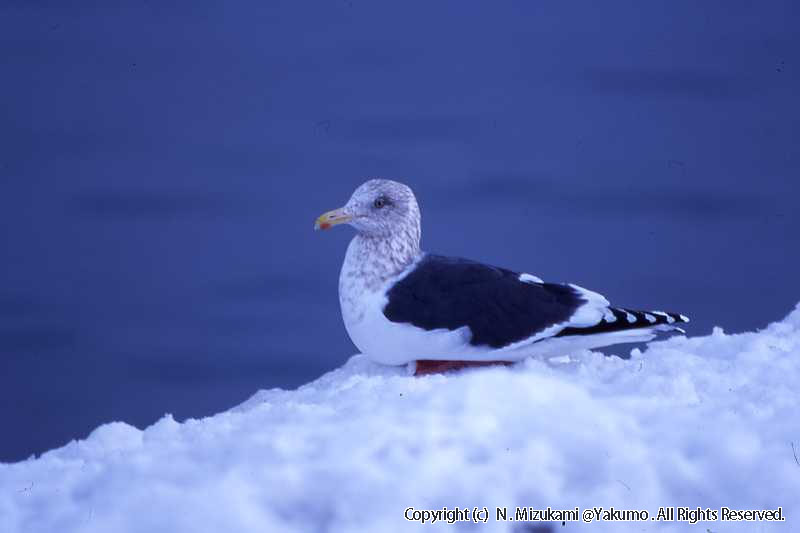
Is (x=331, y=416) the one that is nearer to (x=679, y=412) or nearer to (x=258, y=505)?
(x=258, y=505)

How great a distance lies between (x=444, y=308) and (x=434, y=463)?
1405 millimetres

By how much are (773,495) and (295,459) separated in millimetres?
1326

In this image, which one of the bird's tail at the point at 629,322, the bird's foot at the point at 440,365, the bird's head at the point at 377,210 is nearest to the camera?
the bird's tail at the point at 629,322

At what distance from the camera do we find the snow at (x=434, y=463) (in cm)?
276

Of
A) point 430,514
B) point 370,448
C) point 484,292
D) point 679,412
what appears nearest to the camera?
point 430,514

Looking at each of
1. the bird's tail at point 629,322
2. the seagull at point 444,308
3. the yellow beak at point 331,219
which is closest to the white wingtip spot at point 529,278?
the seagull at point 444,308

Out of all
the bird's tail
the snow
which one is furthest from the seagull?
the snow

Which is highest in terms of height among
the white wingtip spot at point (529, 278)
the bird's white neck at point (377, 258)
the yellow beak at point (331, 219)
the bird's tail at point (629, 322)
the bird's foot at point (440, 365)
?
the yellow beak at point (331, 219)

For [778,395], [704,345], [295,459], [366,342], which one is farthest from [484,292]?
[295,459]

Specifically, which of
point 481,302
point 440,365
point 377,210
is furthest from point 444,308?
point 377,210

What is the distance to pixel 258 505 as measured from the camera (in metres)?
2.76

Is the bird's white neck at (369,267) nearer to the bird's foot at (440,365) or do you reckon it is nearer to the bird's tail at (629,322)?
the bird's foot at (440,365)

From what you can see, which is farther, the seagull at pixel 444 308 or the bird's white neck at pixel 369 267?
the bird's white neck at pixel 369 267

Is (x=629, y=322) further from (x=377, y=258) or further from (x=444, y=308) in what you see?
(x=377, y=258)
